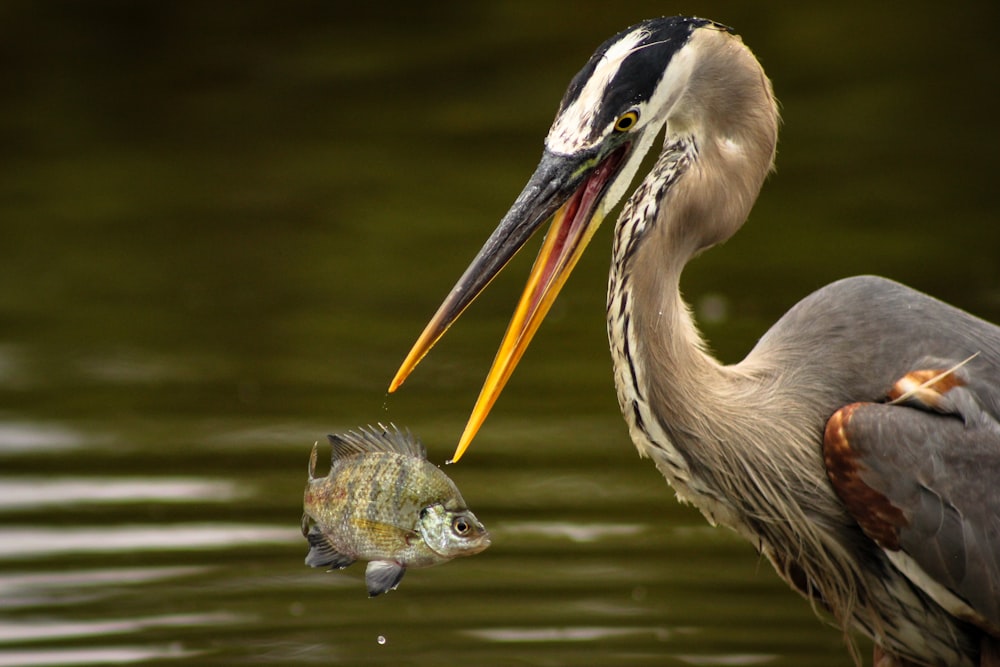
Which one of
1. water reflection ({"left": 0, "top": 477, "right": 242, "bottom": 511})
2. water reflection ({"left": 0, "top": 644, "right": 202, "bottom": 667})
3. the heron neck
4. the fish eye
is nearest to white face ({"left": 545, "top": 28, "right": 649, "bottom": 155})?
the heron neck

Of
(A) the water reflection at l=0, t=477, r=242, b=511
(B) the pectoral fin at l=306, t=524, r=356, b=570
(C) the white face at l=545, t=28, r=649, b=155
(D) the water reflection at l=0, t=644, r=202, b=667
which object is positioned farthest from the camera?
(A) the water reflection at l=0, t=477, r=242, b=511

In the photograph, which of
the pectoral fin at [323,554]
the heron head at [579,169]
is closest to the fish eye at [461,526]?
the pectoral fin at [323,554]

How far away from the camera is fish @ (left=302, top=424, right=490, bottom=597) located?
11.2 ft

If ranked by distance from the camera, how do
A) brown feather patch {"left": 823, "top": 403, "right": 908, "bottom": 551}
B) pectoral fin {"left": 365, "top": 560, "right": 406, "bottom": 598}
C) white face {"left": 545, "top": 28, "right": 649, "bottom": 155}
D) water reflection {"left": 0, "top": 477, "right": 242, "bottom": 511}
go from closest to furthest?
pectoral fin {"left": 365, "top": 560, "right": 406, "bottom": 598} → white face {"left": 545, "top": 28, "right": 649, "bottom": 155} → brown feather patch {"left": 823, "top": 403, "right": 908, "bottom": 551} → water reflection {"left": 0, "top": 477, "right": 242, "bottom": 511}

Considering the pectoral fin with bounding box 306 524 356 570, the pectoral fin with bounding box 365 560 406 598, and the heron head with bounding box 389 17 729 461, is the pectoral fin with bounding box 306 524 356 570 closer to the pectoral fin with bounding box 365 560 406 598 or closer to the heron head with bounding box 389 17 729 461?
the pectoral fin with bounding box 365 560 406 598

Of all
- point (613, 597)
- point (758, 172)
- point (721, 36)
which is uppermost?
point (721, 36)

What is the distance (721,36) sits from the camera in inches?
159

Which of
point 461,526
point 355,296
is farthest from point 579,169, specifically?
point 355,296

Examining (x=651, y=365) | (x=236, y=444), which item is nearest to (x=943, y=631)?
(x=651, y=365)

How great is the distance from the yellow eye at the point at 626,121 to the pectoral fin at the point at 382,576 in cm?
108

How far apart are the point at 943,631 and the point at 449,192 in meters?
5.15

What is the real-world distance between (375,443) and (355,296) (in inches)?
168

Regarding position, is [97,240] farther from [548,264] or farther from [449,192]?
[548,264]

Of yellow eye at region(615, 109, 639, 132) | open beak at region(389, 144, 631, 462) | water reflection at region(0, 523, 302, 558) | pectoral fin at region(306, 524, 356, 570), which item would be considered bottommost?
water reflection at region(0, 523, 302, 558)
